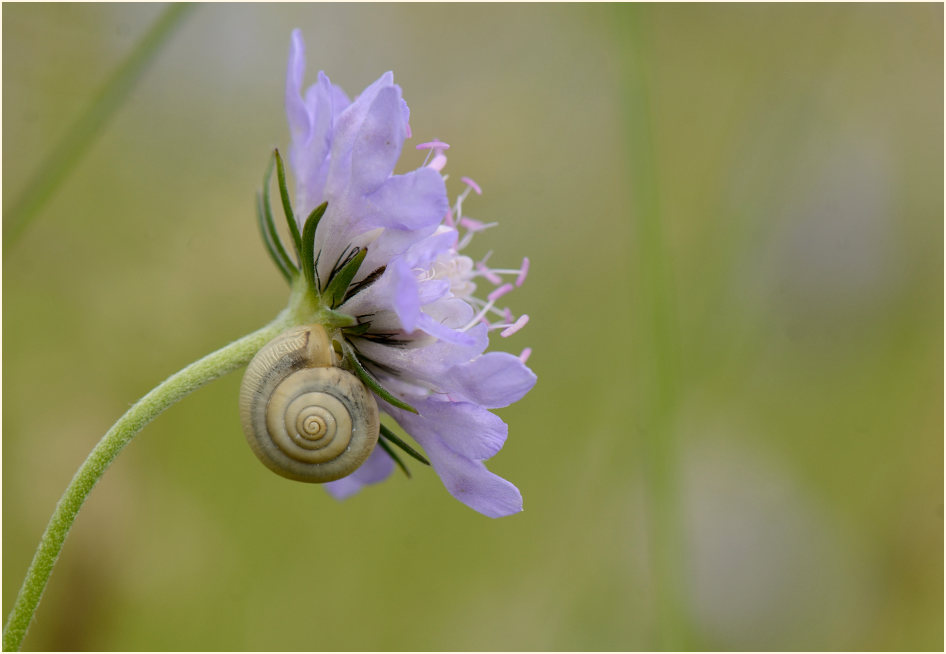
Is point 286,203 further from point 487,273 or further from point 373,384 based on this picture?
point 487,273

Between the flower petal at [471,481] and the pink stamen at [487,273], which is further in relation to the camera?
the pink stamen at [487,273]

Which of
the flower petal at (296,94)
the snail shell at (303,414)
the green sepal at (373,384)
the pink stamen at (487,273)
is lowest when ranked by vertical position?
the snail shell at (303,414)

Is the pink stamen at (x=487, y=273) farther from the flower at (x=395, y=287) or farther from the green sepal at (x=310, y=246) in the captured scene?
the green sepal at (x=310, y=246)

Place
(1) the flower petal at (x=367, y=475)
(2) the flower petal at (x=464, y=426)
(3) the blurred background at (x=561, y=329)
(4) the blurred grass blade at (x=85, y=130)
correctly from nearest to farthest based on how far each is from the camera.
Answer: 1. (2) the flower petal at (x=464, y=426)
2. (1) the flower petal at (x=367, y=475)
3. (4) the blurred grass blade at (x=85, y=130)
4. (3) the blurred background at (x=561, y=329)

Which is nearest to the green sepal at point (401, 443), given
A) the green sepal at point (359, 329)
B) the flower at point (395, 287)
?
the flower at point (395, 287)

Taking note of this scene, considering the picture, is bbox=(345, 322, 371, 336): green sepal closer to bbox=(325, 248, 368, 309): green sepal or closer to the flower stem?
bbox=(325, 248, 368, 309): green sepal

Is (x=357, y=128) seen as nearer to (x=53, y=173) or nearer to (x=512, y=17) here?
(x=53, y=173)

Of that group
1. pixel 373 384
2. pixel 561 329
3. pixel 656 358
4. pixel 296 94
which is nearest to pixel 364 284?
pixel 373 384
